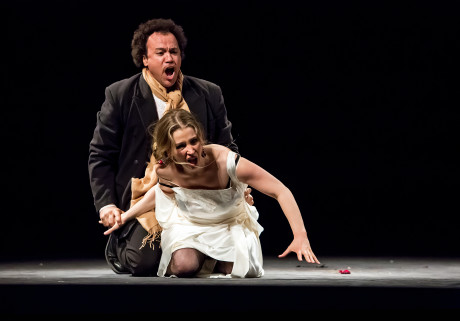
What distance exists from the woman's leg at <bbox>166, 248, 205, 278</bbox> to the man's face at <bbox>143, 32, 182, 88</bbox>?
30.2 inches

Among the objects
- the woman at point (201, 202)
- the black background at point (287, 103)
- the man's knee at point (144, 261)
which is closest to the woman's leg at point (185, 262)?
the woman at point (201, 202)

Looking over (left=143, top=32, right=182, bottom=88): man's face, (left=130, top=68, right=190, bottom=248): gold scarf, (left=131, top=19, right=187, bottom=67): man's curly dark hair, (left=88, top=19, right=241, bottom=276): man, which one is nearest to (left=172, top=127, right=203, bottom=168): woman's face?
(left=130, top=68, right=190, bottom=248): gold scarf

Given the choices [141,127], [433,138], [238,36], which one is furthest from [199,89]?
[433,138]

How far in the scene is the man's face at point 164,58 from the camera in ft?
13.0

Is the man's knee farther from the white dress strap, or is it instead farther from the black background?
the black background

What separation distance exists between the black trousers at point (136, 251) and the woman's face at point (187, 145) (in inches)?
18.6

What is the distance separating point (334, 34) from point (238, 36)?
544 millimetres

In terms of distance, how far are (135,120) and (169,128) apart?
1.50 ft

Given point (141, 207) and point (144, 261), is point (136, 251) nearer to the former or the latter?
point (144, 261)

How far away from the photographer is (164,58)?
3.96m

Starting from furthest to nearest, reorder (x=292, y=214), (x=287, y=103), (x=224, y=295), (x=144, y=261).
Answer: (x=287, y=103), (x=144, y=261), (x=292, y=214), (x=224, y=295)

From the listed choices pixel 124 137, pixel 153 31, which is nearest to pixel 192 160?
pixel 124 137

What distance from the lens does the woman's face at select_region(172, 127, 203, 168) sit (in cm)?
354

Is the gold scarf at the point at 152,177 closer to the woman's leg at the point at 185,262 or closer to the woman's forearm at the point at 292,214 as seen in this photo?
the woman's leg at the point at 185,262
